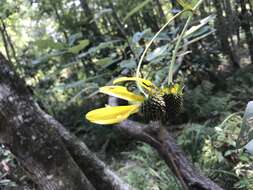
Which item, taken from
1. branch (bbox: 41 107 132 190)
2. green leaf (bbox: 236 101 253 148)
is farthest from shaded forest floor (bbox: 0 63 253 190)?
green leaf (bbox: 236 101 253 148)

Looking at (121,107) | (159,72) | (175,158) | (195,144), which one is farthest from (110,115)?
(195,144)

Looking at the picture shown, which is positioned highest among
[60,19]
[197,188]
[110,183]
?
[60,19]

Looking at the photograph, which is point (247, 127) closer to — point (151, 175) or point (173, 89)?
point (173, 89)

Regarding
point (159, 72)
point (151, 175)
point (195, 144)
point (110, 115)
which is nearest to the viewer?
point (110, 115)

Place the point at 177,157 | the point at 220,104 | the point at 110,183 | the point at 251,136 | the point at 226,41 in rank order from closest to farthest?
the point at 251,136 < the point at 110,183 < the point at 177,157 < the point at 220,104 < the point at 226,41

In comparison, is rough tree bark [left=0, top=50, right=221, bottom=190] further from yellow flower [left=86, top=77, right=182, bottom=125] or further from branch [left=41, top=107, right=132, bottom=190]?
yellow flower [left=86, top=77, right=182, bottom=125]

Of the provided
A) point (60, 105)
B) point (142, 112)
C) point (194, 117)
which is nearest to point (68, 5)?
point (60, 105)

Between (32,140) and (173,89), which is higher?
(173,89)

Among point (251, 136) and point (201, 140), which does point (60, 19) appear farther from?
point (251, 136)
